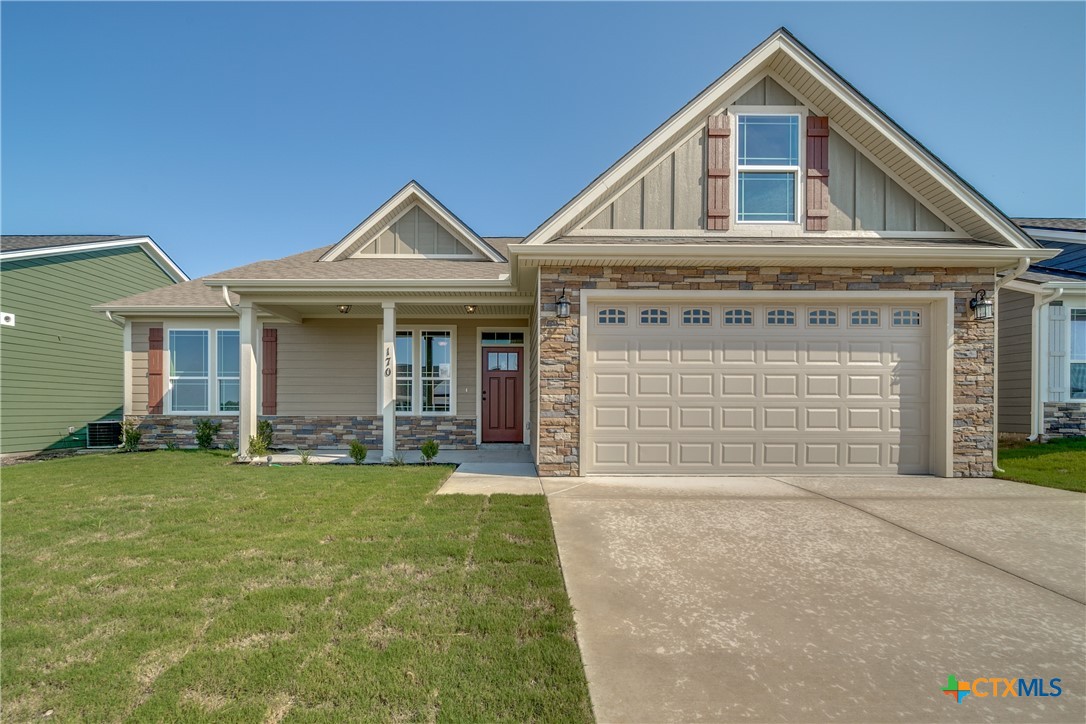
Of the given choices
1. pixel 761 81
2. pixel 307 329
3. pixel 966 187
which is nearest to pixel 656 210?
pixel 761 81

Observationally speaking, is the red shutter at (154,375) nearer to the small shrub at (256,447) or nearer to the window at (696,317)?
the small shrub at (256,447)

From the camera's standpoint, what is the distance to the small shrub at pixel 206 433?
31.9 ft

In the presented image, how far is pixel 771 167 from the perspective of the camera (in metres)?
6.91

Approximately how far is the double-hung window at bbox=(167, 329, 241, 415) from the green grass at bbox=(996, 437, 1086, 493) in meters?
13.8

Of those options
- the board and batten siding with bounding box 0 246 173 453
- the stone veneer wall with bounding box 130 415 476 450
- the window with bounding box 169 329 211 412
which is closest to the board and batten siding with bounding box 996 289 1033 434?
the stone veneer wall with bounding box 130 415 476 450

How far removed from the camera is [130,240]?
42.0 feet

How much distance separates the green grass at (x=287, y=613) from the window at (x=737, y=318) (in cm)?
382

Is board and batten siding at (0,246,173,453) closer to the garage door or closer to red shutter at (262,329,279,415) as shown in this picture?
red shutter at (262,329,279,415)

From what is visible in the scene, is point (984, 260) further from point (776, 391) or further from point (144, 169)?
point (144, 169)

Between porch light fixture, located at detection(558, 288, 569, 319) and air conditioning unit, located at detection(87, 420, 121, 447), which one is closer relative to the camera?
porch light fixture, located at detection(558, 288, 569, 319)

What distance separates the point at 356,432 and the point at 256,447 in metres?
2.17

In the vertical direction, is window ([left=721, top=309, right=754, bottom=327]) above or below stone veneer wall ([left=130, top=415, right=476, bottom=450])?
above

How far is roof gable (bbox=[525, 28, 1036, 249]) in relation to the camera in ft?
21.2

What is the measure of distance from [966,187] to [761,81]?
3180mm
